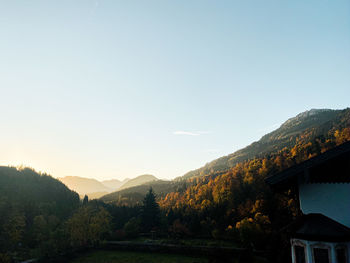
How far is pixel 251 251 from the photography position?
34.0 meters

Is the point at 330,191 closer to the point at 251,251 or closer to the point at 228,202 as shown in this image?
the point at 251,251

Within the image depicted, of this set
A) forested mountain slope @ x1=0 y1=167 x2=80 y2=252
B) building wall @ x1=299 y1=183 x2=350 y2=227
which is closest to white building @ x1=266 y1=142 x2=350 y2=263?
building wall @ x1=299 y1=183 x2=350 y2=227

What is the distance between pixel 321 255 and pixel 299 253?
753 millimetres

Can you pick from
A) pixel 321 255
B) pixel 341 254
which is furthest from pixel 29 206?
pixel 341 254

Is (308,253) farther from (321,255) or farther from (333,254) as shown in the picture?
(333,254)

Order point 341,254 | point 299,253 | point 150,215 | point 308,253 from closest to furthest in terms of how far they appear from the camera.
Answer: point 341,254 < point 308,253 < point 299,253 < point 150,215

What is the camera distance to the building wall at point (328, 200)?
7.67 metres

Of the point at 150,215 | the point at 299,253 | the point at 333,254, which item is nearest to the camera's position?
the point at 333,254

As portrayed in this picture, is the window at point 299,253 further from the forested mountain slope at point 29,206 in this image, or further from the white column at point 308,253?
the forested mountain slope at point 29,206

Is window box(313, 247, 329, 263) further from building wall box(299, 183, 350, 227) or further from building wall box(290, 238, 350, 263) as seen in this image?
building wall box(299, 183, 350, 227)

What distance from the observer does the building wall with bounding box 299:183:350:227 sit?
7668 mm

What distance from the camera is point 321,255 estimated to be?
7188mm

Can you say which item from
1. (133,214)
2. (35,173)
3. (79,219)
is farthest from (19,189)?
(79,219)

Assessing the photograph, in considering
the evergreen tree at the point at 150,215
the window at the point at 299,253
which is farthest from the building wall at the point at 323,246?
the evergreen tree at the point at 150,215
